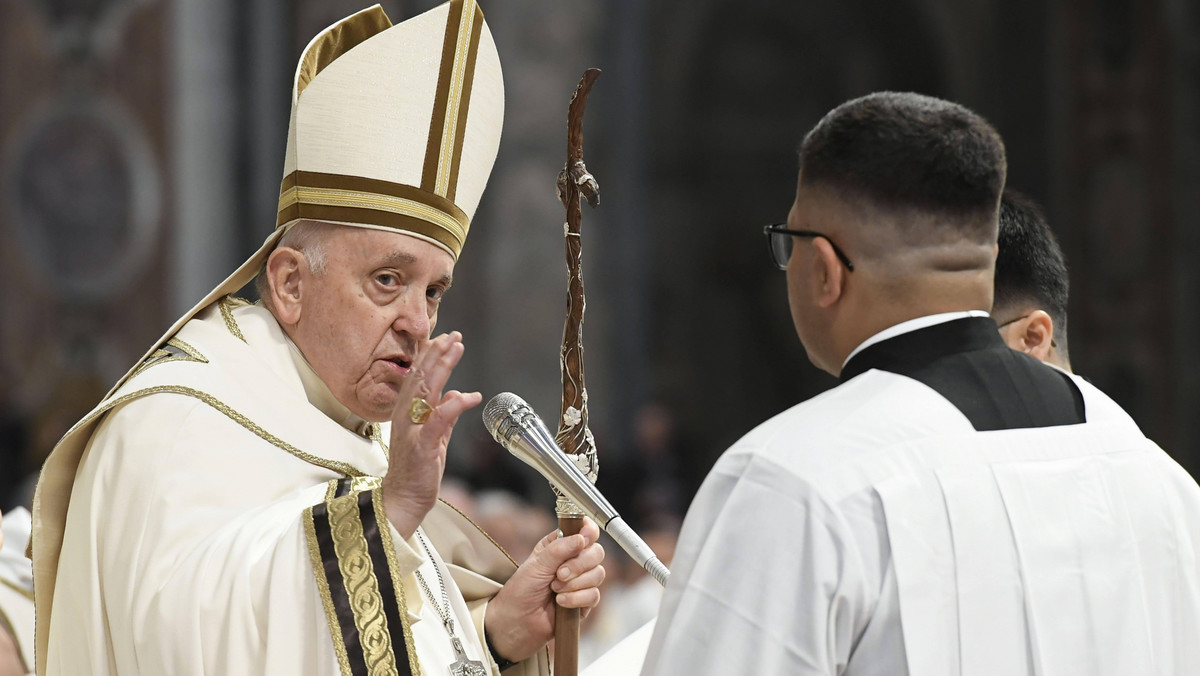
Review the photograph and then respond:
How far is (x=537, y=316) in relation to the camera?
30.8 ft

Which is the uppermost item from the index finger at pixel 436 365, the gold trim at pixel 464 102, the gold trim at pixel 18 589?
the gold trim at pixel 464 102

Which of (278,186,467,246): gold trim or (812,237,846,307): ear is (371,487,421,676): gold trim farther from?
(812,237,846,307): ear

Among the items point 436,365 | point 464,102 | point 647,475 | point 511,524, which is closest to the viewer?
point 436,365

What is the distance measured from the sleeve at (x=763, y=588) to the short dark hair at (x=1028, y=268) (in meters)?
1.20

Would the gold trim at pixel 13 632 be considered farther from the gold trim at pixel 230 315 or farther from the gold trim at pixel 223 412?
the gold trim at pixel 230 315

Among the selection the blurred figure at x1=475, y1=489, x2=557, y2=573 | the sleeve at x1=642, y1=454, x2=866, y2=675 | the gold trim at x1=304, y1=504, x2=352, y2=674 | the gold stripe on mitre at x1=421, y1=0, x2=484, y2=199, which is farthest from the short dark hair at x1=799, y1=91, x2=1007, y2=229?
the blurred figure at x1=475, y1=489, x2=557, y2=573

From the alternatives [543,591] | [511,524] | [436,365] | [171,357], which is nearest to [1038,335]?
[543,591]

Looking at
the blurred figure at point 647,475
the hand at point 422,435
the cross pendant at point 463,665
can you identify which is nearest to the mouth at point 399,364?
the hand at point 422,435

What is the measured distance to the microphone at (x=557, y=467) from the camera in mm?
2516

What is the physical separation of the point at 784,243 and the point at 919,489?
0.42 m

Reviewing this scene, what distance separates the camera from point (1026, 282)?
111 inches

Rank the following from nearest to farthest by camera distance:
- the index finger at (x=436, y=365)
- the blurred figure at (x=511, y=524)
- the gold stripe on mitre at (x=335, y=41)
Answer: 1. the index finger at (x=436, y=365)
2. the gold stripe on mitre at (x=335, y=41)
3. the blurred figure at (x=511, y=524)

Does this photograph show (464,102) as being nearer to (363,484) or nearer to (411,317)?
(411,317)

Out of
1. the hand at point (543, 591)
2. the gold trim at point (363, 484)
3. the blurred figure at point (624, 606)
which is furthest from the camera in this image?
the blurred figure at point (624, 606)
